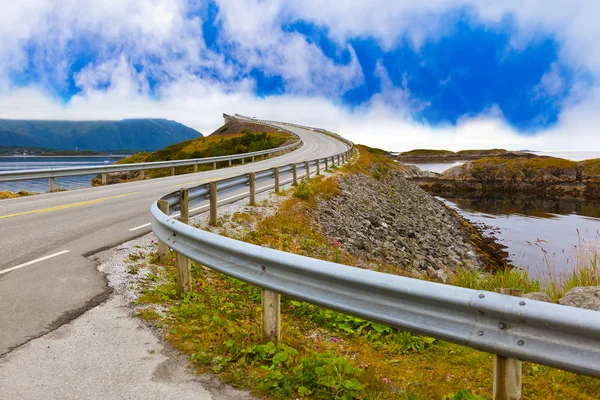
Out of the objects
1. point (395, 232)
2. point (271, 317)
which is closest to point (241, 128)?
point (395, 232)

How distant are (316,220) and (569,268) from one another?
1198 cm

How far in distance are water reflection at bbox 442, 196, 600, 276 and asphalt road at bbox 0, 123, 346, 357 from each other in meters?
15.2

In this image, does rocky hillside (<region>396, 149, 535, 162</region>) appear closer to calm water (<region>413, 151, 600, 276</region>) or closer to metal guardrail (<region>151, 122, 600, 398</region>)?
calm water (<region>413, 151, 600, 276</region>)

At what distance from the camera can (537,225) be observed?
31812 millimetres

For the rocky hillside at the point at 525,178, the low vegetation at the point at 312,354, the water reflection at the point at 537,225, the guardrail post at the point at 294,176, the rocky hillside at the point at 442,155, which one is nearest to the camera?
the low vegetation at the point at 312,354

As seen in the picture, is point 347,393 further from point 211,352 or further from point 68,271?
point 68,271

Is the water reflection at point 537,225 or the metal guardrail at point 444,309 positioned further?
the water reflection at point 537,225

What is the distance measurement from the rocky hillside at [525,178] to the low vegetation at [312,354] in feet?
174

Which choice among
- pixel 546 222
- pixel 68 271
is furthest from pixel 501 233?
pixel 68 271

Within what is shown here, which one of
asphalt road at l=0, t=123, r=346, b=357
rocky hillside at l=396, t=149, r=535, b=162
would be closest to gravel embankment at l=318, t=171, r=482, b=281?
asphalt road at l=0, t=123, r=346, b=357

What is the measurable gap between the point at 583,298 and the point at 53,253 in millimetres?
7712

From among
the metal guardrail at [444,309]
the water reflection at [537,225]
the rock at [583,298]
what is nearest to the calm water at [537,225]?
the water reflection at [537,225]

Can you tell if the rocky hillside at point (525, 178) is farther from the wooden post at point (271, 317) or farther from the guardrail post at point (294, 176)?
the wooden post at point (271, 317)

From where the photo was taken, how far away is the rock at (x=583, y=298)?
492cm
